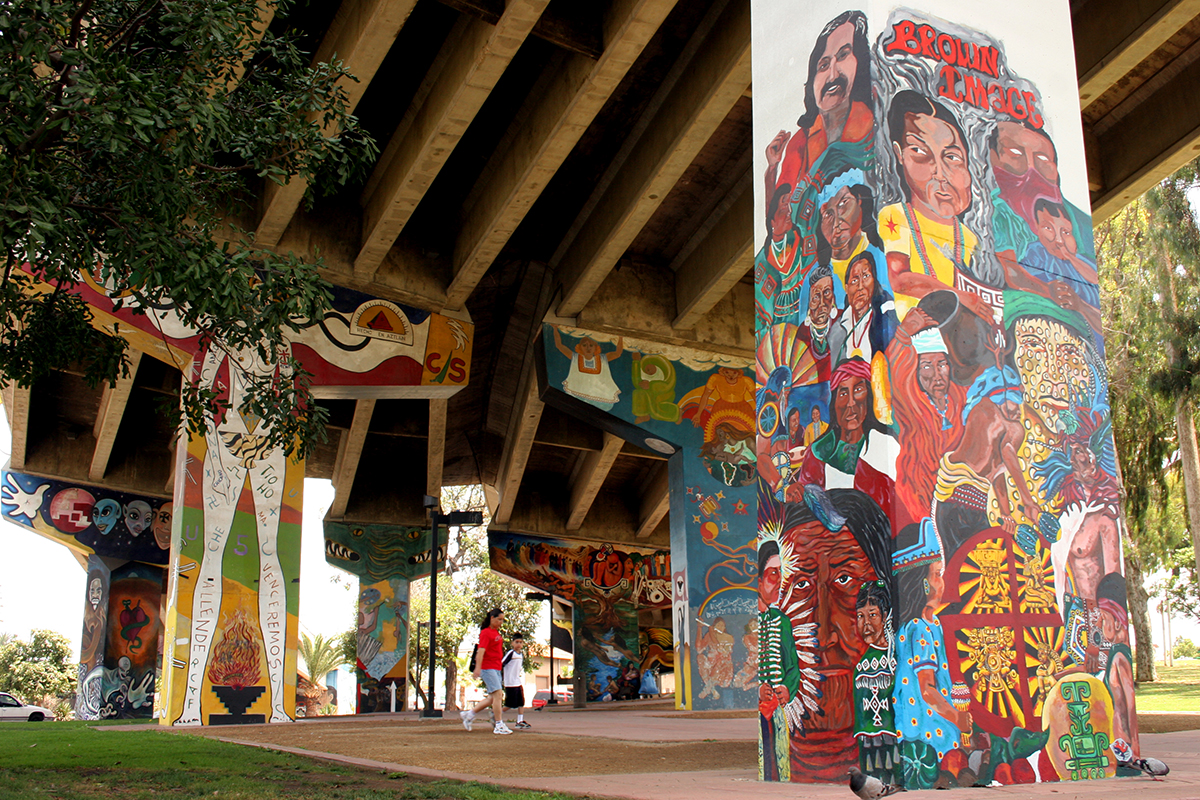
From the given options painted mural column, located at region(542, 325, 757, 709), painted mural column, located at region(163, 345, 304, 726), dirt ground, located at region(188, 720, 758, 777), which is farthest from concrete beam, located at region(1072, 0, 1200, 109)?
painted mural column, located at region(163, 345, 304, 726)

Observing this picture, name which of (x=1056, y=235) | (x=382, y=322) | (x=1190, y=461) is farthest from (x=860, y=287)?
(x=1190, y=461)

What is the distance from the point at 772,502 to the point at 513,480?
18479 mm

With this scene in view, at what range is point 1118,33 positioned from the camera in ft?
38.1

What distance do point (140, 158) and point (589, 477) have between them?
20.0 meters

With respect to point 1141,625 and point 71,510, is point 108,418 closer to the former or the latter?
point 71,510

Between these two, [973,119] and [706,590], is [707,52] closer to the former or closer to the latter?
[973,119]

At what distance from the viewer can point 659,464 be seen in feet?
90.5

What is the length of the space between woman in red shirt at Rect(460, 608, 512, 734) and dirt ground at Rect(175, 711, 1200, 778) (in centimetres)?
22


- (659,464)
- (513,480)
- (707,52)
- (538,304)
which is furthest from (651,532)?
(707,52)

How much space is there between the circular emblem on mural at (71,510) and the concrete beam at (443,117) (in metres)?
12.3

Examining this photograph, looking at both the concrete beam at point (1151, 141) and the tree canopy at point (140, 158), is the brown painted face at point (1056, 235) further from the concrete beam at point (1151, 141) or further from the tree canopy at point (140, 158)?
the concrete beam at point (1151, 141)

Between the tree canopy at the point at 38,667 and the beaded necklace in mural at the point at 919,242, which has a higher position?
the beaded necklace in mural at the point at 919,242

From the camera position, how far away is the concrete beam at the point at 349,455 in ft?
70.0

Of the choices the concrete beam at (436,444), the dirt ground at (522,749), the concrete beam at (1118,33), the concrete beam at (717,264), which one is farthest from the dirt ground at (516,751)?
the concrete beam at (436,444)
